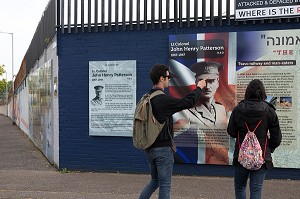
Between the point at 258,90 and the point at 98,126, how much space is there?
16.4ft

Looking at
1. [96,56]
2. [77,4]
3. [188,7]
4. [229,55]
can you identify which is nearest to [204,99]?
[229,55]

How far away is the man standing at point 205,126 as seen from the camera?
8.48 meters

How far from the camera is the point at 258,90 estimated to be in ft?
15.6

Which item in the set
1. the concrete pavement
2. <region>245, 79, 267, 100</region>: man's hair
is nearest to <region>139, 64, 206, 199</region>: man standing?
<region>245, 79, 267, 100</region>: man's hair

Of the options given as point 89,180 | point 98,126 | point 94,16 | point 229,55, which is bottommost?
point 89,180

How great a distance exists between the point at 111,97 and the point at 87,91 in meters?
0.55

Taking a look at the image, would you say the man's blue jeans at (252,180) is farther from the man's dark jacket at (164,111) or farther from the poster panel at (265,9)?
the poster panel at (265,9)

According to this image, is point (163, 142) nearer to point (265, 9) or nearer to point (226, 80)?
point (226, 80)

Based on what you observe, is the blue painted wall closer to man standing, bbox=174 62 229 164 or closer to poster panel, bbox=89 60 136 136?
poster panel, bbox=89 60 136 136

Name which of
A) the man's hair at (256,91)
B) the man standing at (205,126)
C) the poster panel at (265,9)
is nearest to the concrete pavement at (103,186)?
the man standing at (205,126)

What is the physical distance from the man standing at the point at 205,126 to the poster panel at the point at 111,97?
105cm

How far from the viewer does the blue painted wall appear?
886 centimetres

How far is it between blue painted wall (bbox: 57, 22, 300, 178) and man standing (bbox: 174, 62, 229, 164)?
233 mm

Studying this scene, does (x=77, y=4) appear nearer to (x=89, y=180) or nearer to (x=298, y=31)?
(x=89, y=180)
